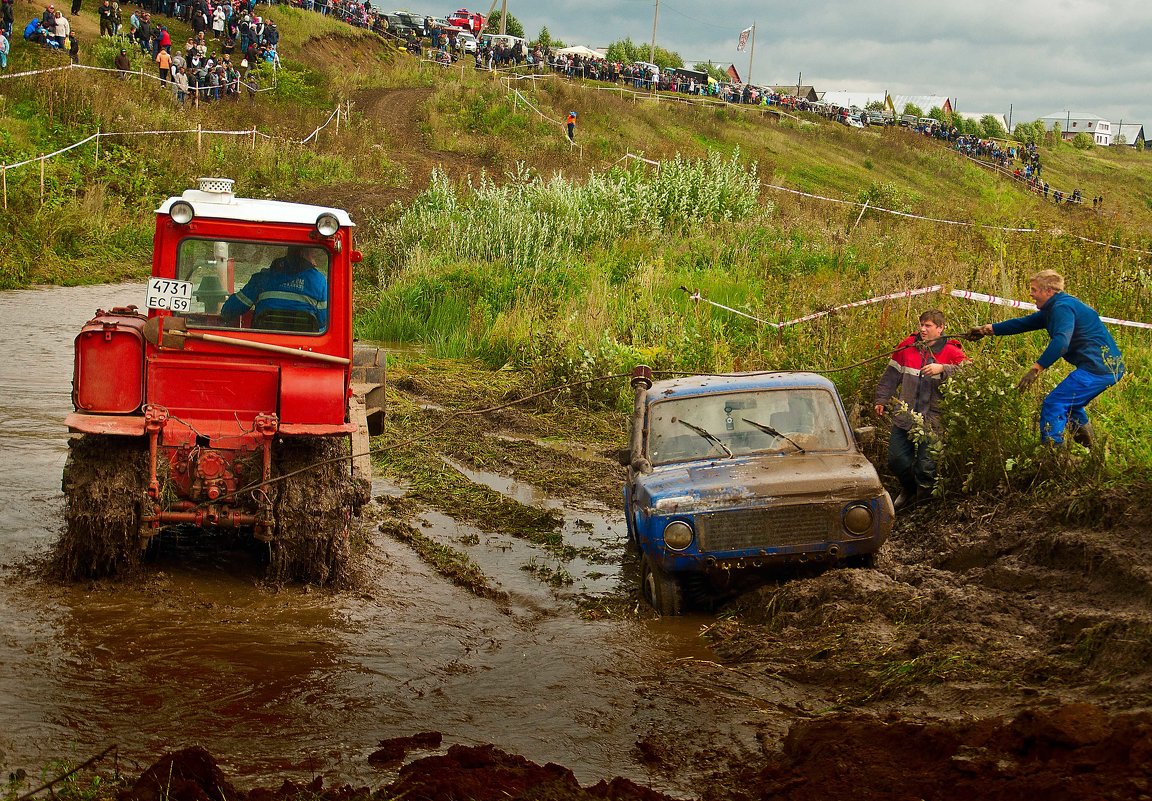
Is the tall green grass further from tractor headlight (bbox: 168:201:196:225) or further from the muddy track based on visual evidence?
the muddy track

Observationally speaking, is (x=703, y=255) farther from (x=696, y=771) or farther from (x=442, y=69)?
(x=442, y=69)

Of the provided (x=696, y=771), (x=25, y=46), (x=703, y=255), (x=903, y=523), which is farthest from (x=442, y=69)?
(x=696, y=771)

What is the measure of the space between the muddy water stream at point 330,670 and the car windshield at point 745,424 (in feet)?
3.83

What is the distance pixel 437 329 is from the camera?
1881 cm

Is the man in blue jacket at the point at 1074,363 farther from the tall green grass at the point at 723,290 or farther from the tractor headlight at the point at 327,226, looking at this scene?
the tractor headlight at the point at 327,226

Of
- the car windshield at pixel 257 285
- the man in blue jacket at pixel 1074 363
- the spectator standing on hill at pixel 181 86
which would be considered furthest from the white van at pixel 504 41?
the car windshield at pixel 257 285

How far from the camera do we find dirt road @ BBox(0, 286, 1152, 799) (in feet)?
16.3

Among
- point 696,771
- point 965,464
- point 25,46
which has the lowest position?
point 696,771

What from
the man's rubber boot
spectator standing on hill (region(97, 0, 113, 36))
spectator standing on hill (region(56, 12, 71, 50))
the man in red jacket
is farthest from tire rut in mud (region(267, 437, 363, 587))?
spectator standing on hill (region(97, 0, 113, 36))

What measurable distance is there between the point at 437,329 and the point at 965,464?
414 inches

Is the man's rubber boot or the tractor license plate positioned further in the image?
the man's rubber boot

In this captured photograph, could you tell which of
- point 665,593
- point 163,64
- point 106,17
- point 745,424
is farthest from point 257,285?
point 106,17

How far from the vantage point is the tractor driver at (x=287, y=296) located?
26.7ft

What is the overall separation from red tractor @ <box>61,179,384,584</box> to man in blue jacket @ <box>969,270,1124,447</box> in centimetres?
478
